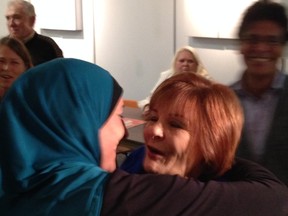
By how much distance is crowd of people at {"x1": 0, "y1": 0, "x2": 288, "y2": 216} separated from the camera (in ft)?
2.84

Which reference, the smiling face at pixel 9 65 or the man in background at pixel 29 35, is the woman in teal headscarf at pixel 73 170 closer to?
the smiling face at pixel 9 65

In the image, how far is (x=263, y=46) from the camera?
1.54 m

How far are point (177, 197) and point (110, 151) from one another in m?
0.22

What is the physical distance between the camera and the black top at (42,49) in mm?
3340

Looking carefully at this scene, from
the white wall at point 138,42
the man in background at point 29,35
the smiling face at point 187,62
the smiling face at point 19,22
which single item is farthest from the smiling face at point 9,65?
the white wall at point 138,42

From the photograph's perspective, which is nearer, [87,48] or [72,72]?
[72,72]

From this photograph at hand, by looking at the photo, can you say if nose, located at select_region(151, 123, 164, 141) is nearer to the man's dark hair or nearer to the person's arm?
the person's arm

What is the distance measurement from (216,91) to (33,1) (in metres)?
5.64

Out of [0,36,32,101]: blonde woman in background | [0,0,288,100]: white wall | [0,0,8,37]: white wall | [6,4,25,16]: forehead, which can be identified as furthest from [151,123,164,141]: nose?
[0,0,8,37]: white wall

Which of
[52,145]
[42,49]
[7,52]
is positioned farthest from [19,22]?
[52,145]

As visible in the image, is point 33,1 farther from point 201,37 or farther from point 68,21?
point 201,37

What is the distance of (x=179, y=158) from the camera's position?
113 centimetres

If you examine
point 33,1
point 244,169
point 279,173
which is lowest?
point 279,173

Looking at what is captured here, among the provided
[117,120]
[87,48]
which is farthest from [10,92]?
[87,48]
